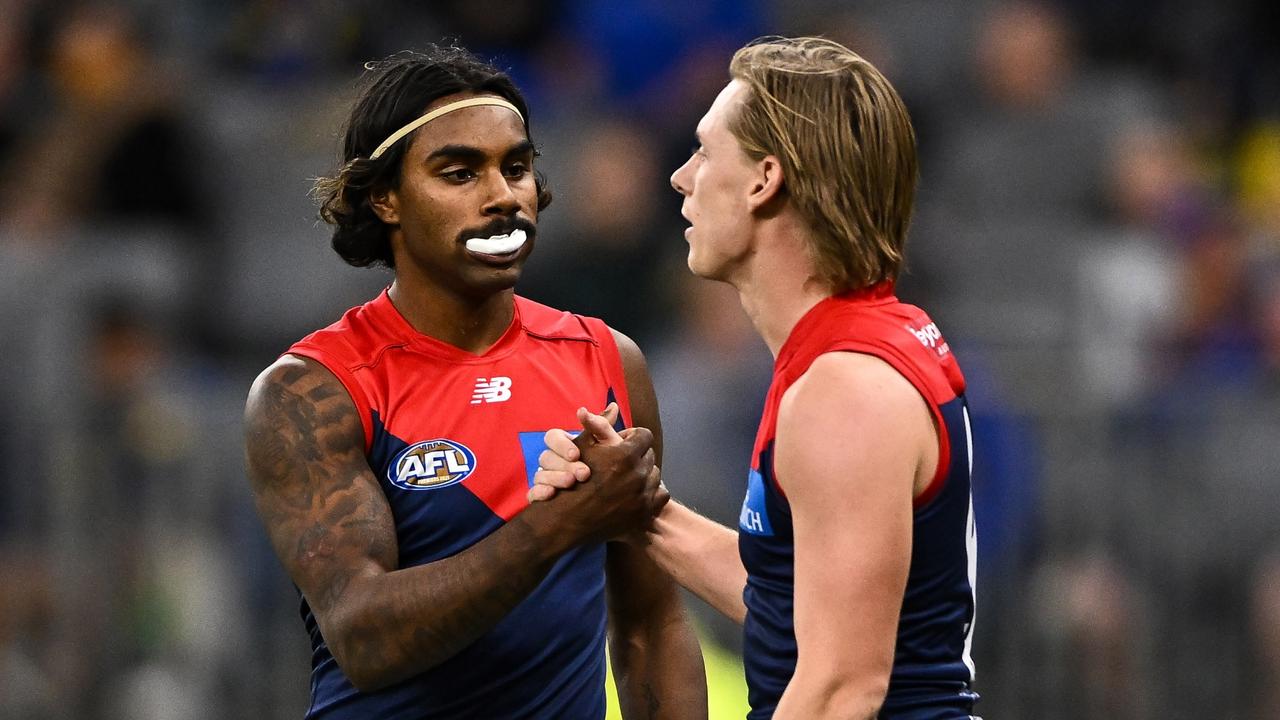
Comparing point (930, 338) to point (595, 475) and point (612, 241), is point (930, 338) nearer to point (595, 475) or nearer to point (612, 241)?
point (595, 475)

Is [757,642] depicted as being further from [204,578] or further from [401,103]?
[204,578]

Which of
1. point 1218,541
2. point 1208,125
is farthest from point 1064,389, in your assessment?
point 1208,125

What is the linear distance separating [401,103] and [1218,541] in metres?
5.26

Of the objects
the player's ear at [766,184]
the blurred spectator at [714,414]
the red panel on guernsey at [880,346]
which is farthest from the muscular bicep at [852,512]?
the blurred spectator at [714,414]

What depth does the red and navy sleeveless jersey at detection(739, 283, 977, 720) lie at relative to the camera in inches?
139

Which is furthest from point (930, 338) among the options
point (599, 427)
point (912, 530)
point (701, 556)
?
point (701, 556)

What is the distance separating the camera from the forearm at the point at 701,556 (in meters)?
4.26

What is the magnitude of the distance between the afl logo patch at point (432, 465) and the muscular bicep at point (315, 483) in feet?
0.24

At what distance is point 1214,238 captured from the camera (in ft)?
30.5

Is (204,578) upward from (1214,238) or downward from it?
downward

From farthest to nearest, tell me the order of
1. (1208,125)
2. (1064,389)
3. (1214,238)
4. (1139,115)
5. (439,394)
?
(1208,125) < (1139,115) < (1214,238) < (1064,389) < (439,394)

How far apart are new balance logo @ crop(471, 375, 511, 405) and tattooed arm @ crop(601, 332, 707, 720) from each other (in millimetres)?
418

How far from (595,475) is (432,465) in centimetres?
44

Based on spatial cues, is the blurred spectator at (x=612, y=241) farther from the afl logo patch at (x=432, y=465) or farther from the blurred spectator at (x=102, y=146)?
the afl logo patch at (x=432, y=465)
